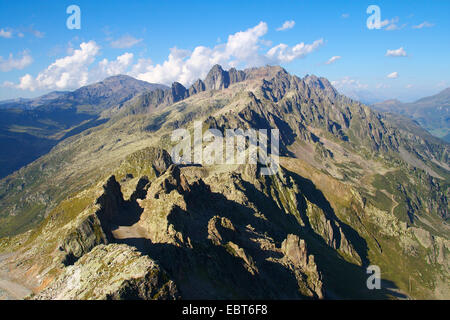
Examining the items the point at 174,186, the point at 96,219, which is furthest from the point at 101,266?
the point at 174,186

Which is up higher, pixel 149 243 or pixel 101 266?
pixel 101 266
